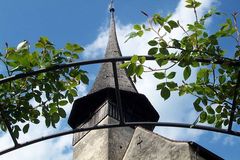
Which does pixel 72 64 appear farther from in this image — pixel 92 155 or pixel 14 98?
pixel 92 155

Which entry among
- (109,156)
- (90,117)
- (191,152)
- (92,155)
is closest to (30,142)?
(191,152)

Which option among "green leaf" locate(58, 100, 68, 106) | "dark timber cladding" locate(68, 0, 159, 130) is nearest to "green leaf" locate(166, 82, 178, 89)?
"green leaf" locate(58, 100, 68, 106)

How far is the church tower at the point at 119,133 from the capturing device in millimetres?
12797

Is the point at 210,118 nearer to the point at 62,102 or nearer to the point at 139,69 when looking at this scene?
the point at 139,69

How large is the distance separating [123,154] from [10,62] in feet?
41.6

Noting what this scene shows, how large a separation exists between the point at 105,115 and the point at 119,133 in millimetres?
1166

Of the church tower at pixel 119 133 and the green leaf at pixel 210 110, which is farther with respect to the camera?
the church tower at pixel 119 133

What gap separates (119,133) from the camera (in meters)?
16.5

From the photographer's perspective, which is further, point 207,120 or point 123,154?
point 123,154

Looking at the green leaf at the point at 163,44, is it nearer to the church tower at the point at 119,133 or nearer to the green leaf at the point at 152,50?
the green leaf at the point at 152,50

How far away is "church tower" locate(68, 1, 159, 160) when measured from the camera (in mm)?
16062

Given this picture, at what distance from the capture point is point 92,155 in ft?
52.8

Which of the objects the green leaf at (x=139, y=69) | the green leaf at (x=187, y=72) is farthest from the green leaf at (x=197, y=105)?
the green leaf at (x=139, y=69)

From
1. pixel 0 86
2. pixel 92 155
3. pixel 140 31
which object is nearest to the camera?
pixel 140 31
